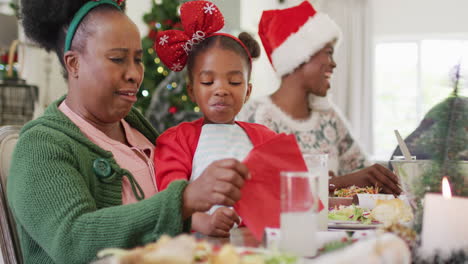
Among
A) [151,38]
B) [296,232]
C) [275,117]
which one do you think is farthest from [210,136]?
[151,38]

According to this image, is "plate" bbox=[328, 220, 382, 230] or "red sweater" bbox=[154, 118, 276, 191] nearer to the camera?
"plate" bbox=[328, 220, 382, 230]

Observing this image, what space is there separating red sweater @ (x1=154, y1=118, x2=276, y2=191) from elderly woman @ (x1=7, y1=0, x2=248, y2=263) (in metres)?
0.04

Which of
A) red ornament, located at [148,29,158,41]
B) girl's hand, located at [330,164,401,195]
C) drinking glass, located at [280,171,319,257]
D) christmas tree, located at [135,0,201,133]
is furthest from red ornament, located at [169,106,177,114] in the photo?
drinking glass, located at [280,171,319,257]

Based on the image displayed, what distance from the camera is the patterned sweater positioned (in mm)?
A: 3010

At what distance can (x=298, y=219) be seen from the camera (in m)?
0.80

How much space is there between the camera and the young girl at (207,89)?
1527 mm

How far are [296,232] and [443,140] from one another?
301 mm

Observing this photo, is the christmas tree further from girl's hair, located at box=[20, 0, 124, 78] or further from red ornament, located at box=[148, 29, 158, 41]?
girl's hair, located at box=[20, 0, 124, 78]

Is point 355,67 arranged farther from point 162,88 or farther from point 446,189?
point 446,189

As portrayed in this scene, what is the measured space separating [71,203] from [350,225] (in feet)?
1.94

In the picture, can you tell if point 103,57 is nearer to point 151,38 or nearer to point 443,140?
point 443,140

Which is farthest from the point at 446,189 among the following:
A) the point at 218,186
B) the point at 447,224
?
the point at 218,186

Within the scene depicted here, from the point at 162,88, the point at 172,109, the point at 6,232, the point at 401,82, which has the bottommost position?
the point at 6,232

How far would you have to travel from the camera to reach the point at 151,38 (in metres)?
4.57
